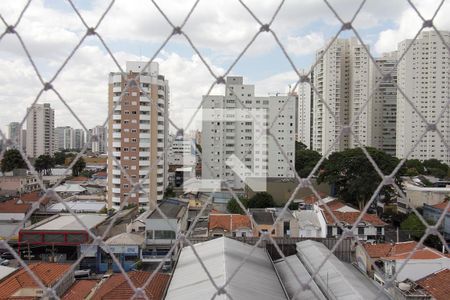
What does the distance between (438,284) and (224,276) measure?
1.93m

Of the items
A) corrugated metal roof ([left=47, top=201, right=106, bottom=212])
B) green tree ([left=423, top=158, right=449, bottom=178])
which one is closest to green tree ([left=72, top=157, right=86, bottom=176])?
corrugated metal roof ([left=47, top=201, right=106, bottom=212])

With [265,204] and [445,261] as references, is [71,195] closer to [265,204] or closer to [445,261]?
[265,204]

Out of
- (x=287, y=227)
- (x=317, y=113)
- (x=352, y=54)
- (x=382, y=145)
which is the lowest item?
(x=287, y=227)

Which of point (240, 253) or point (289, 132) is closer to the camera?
point (240, 253)

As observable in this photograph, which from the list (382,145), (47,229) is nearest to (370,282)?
(47,229)

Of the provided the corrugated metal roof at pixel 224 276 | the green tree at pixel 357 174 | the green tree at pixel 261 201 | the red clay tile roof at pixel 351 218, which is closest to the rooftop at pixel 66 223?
the green tree at pixel 261 201

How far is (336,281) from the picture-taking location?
2422mm

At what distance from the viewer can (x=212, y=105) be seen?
340 inches

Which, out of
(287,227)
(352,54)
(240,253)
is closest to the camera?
(240,253)

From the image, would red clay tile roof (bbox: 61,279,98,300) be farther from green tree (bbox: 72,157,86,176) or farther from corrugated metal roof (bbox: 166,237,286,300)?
green tree (bbox: 72,157,86,176)

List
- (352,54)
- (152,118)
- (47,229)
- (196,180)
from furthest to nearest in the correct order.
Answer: (352,54)
(196,180)
(152,118)
(47,229)

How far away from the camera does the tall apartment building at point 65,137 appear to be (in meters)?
23.5

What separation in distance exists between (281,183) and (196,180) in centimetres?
188

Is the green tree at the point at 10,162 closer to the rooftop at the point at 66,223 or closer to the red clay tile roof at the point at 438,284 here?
the rooftop at the point at 66,223
